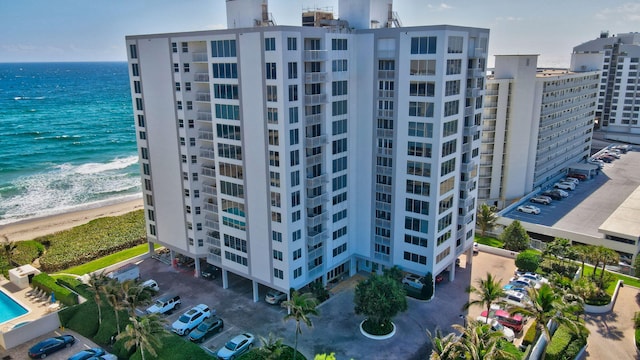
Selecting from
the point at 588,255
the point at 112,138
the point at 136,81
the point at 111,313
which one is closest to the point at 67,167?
the point at 112,138

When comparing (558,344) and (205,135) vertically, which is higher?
(205,135)

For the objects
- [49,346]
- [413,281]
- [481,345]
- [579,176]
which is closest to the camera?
[481,345]

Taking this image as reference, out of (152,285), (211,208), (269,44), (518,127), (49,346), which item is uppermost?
(269,44)

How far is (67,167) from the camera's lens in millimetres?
131375

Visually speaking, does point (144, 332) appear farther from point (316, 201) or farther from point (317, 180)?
point (317, 180)

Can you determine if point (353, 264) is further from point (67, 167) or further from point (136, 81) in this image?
point (67, 167)

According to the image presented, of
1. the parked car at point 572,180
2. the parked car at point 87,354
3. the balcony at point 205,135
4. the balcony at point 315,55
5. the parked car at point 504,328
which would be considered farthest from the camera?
the parked car at point 572,180

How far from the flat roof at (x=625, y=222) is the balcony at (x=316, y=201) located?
4199 cm

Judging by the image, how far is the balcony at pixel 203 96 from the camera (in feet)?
168

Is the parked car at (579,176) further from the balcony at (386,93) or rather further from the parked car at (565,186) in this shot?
the balcony at (386,93)

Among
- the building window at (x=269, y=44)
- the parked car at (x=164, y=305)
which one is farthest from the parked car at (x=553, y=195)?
the parked car at (x=164, y=305)

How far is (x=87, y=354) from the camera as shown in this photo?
42.6 metres

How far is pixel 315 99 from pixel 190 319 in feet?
84.0

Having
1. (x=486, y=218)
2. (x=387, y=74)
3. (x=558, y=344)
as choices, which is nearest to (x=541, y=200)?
(x=486, y=218)
